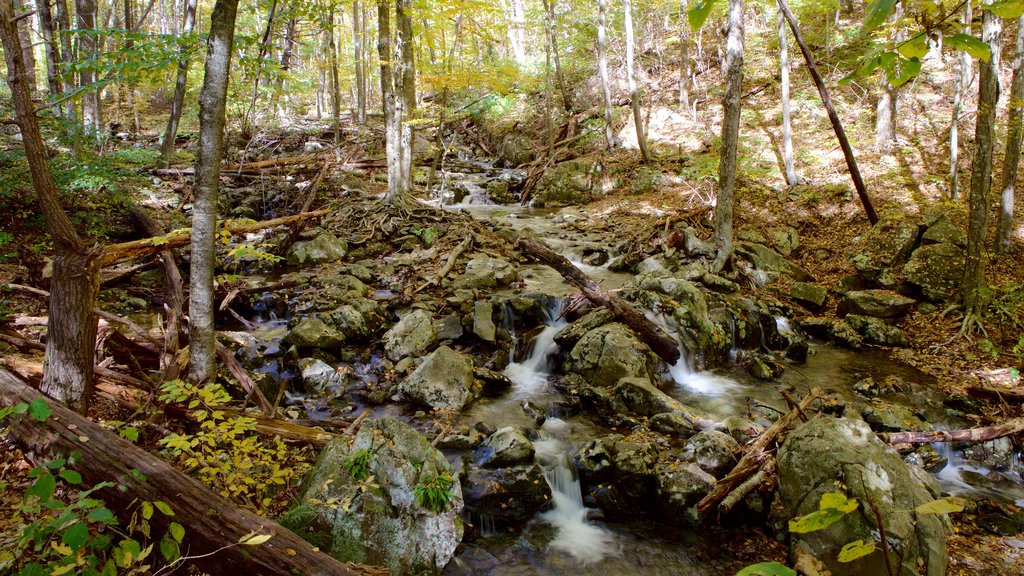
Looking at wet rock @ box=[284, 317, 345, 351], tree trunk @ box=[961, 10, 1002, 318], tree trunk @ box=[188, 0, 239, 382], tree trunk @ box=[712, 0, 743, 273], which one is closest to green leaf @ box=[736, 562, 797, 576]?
tree trunk @ box=[188, 0, 239, 382]

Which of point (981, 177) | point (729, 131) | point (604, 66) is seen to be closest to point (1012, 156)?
point (981, 177)

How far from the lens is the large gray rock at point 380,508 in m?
4.06

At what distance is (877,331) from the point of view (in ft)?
31.1

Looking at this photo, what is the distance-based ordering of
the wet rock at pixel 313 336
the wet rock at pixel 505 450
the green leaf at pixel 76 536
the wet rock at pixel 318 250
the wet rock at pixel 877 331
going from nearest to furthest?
the green leaf at pixel 76 536
the wet rock at pixel 505 450
the wet rock at pixel 313 336
the wet rock at pixel 877 331
the wet rock at pixel 318 250

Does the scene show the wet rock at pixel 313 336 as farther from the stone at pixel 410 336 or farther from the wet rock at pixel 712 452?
the wet rock at pixel 712 452

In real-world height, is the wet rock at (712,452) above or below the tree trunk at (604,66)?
below

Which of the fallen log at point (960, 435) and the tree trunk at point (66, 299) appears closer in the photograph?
the tree trunk at point (66, 299)

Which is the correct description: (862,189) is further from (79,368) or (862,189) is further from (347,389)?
(79,368)

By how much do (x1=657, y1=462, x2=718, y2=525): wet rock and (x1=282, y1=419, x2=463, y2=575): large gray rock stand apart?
234 cm

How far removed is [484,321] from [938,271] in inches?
367

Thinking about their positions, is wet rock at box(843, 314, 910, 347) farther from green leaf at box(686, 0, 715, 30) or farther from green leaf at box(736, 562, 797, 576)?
green leaf at box(736, 562, 797, 576)

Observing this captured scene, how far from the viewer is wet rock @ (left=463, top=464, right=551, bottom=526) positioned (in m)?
5.30

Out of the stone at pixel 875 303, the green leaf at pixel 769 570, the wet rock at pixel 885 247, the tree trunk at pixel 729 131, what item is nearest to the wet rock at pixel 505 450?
the green leaf at pixel 769 570

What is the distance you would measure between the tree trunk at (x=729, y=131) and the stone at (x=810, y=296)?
1.67 metres
